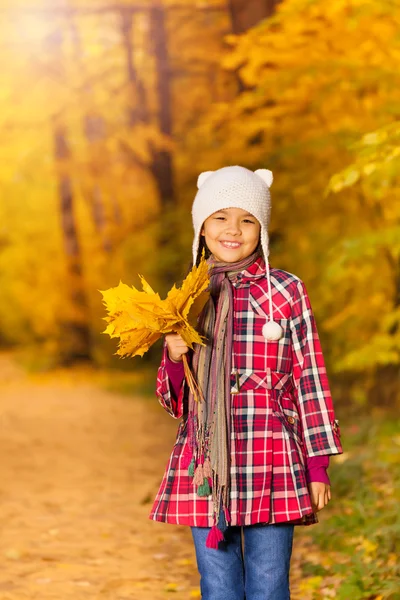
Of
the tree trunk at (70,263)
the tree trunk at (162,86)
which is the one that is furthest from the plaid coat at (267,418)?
the tree trunk at (70,263)

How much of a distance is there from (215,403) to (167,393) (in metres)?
0.18

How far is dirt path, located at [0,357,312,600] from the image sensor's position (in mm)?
4391

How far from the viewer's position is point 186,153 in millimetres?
15070

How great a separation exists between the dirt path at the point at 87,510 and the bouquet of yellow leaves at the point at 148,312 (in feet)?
6.45

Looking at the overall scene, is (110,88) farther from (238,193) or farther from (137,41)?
(238,193)

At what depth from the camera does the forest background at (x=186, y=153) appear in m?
6.64

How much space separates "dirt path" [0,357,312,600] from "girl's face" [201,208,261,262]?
1.92 metres

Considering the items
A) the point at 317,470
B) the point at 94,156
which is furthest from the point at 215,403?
the point at 94,156

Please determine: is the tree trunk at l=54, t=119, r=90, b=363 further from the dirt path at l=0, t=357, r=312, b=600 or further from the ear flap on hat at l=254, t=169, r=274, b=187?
the ear flap on hat at l=254, t=169, r=274, b=187

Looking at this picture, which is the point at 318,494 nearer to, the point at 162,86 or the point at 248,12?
the point at 248,12

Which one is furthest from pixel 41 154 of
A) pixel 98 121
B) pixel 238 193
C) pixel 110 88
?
pixel 238 193

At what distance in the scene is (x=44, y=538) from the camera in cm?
524

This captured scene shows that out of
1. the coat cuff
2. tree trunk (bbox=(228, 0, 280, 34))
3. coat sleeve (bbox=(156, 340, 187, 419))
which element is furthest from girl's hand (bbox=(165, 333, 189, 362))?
tree trunk (bbox=(228, 0, 280, 34))

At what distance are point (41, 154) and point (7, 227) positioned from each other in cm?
426
